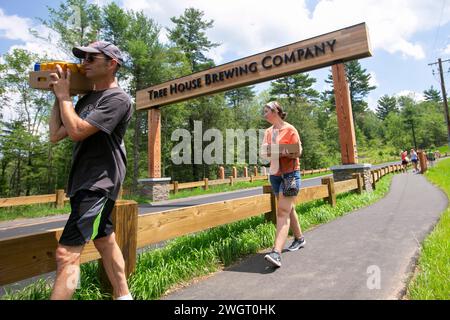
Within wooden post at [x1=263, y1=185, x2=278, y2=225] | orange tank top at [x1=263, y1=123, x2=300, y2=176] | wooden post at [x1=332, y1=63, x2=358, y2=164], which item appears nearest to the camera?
orange tank top at [x1=263, y1=123, x2=300, y2=176]

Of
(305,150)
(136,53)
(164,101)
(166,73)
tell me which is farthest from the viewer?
(305,150)

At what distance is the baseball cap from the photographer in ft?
6.41

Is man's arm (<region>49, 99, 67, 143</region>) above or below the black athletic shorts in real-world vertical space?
above

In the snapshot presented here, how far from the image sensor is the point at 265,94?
49.5 m

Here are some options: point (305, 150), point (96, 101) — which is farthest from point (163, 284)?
point (305, 150)

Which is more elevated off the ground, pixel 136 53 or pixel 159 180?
pixel 136 53

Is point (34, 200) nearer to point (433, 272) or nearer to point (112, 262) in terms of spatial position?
point (112, 262)

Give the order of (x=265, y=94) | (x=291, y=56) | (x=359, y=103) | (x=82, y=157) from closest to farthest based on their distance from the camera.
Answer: (x=82, y=157) → (x=291, y=56) → (x=265, y=94) → (x=359, y=103)

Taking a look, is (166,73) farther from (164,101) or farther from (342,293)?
(342,293)

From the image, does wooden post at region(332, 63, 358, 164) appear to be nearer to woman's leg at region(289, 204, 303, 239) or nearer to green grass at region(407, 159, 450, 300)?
green grass at region(407, 159, 450, 300)

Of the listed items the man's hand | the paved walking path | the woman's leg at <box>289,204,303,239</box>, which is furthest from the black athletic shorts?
the woman's leg at <box>289,204,303,239</box>

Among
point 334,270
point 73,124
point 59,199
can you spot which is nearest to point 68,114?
point 73,124

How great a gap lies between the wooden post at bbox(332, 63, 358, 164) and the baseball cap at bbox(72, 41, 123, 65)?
8065 millimetres

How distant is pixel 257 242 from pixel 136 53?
72.9 ft
